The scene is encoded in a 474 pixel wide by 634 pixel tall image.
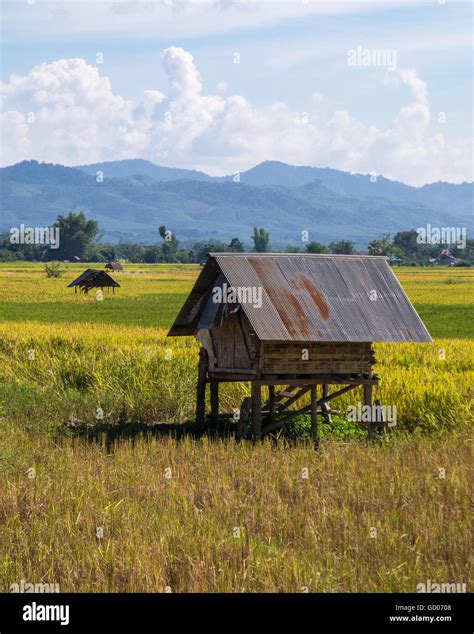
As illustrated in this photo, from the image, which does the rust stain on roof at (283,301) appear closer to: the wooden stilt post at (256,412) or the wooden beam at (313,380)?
the wooden beam at (313,380)

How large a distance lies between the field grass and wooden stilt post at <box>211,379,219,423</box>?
90cm

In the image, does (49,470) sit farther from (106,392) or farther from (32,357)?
(32,357)

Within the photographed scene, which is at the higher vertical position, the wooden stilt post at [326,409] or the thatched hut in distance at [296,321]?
the thatched hut in distance at [296,321]

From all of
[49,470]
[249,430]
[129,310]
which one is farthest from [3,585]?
[129,310]

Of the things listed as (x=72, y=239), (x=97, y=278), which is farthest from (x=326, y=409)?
(x=72, y=239)

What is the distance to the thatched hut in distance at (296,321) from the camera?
508 inches

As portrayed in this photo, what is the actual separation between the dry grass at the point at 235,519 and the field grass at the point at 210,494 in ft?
0.07

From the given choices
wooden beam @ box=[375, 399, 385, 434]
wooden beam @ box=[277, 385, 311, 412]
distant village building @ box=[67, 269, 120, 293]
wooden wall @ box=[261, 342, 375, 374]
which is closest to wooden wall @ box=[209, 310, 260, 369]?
wooden wall @ box=[261, 342, 375, 374]

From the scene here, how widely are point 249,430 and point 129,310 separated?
28462 millimetres

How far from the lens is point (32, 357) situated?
1919 centimetres

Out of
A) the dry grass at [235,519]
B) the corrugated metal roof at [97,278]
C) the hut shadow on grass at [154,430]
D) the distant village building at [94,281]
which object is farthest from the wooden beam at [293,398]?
the corrugated metal roof at [97,278]

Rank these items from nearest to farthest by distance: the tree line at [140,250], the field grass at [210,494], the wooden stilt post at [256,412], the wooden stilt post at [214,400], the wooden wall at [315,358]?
1. the field grass at [210,494]
2. the wooden stilt post at [256,412]
3. the wooden wall at [315,358]
4. the wooden stilt post at [214,400]
5. the tree line at [140,250]
